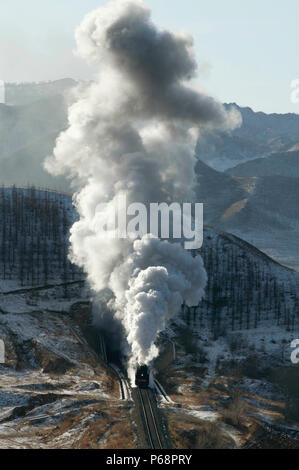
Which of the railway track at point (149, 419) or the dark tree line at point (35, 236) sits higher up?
the dark tree line at point (35, 236)

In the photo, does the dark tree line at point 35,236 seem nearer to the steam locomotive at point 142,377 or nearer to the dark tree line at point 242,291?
the dark tree line at point 242,291

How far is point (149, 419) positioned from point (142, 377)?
32.9ft

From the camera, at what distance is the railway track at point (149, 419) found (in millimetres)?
51250

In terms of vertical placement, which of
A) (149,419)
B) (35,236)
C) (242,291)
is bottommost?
(149,419)

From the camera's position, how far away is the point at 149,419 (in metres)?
56.2

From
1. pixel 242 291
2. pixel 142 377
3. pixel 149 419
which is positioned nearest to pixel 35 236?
pixel 242 291

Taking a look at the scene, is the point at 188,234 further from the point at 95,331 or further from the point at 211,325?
the point at 95,331

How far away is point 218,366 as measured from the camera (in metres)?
81.2

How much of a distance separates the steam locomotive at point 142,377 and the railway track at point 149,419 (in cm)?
70

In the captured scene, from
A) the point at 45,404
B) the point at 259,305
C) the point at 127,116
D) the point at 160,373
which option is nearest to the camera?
the point at 45,404

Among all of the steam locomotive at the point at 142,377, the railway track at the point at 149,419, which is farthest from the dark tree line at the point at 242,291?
the railway track at the point at 149,419

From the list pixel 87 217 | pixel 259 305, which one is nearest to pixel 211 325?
pixel 259 305

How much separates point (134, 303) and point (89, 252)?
22.5 metres

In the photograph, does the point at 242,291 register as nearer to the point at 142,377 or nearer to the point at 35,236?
the point at 35,236
